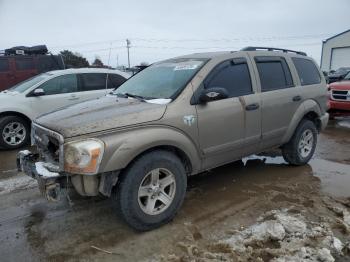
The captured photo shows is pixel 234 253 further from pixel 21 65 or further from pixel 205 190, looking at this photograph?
pixel 21 65

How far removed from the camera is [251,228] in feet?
11.8

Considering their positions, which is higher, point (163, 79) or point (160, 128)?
point (163, 79)

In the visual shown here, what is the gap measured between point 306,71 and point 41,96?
546 cm

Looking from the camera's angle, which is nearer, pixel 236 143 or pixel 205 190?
pixel 236 143

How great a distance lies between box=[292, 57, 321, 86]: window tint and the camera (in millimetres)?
5466

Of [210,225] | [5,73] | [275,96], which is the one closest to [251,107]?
[275,96]

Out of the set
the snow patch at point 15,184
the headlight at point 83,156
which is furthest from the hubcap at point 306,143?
the snow patch at point 15,184

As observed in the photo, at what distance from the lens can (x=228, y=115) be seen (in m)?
4.17

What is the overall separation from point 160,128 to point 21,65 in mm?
9925

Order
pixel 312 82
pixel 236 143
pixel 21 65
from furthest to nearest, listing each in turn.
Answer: pixel 21 65, pixel 312 82, pixel 236 143

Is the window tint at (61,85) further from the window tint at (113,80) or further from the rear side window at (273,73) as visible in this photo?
the rear side window at (273,73)

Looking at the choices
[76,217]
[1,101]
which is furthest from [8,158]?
[76,217]

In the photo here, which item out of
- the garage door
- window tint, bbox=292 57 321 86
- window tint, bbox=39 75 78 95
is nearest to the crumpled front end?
window tint, bbox=292 57 321 86

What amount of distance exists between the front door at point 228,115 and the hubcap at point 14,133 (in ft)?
16.2
